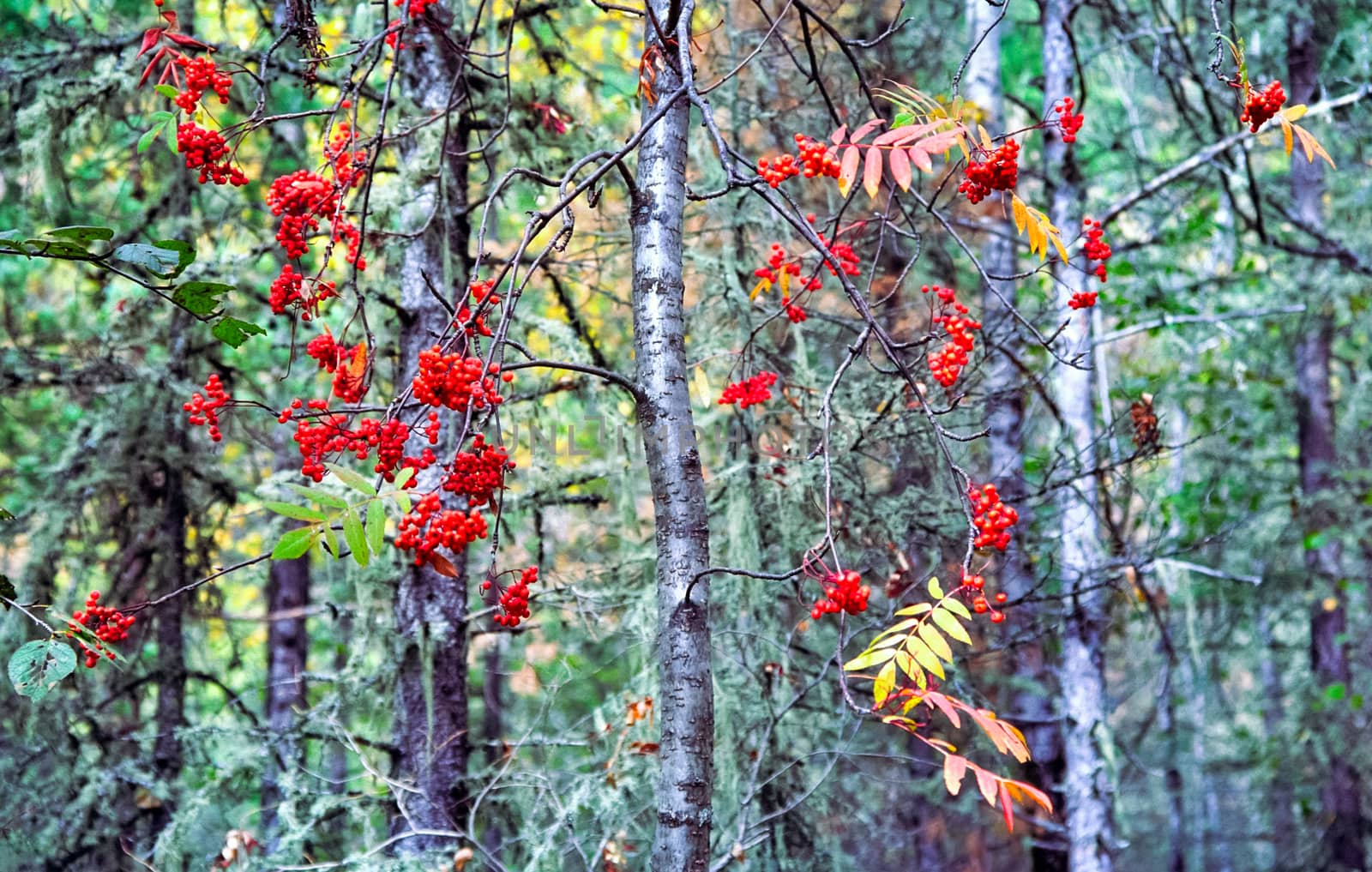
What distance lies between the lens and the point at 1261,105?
2549 mm

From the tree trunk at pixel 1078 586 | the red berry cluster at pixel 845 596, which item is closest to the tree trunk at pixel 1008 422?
the tree trunk at pixel 1078 586

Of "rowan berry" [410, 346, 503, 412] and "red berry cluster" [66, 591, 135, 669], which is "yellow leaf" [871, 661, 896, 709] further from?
"red berry cluster" [66, 591, 135, 669]

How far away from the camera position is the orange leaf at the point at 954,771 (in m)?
2.12

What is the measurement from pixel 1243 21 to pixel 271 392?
8.78 m

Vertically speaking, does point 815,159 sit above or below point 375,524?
above

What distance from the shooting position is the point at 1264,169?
38.8 ft

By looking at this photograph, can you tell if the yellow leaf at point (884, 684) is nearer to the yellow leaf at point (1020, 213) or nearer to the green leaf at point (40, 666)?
the yellow leaf at point (1020, 213)

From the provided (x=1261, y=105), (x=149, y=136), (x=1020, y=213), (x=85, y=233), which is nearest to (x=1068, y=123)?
(x=1020, y=213)

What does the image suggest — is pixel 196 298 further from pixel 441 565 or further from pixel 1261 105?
pixel 1261 105

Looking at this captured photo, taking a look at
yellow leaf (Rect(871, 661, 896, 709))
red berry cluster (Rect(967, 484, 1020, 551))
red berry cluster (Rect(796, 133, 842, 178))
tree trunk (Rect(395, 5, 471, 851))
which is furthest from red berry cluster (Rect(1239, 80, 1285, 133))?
tree trunk (Rect(395, 5, 471, 851))

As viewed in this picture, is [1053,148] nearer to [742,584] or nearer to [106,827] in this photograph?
[742,584]

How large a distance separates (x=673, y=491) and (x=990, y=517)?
2.50ft

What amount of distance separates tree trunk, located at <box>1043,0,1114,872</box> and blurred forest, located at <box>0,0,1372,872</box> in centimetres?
3

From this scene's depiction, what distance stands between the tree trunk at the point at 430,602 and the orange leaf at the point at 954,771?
242cm
